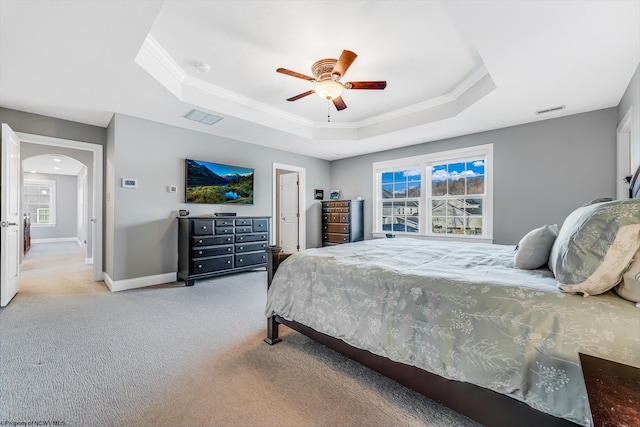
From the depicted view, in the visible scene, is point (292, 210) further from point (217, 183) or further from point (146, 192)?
point (146, 192)

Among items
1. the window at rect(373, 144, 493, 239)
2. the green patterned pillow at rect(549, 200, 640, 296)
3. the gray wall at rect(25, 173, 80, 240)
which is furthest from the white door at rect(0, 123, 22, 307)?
the gray wall at rect(25, 173, 80, 240)

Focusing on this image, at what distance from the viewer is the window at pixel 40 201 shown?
9398 mm

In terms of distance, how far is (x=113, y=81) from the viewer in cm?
293

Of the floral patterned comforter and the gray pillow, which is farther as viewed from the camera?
the gray pillow

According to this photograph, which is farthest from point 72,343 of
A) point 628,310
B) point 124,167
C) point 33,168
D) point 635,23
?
point 33,168

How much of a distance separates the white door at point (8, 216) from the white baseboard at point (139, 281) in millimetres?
975

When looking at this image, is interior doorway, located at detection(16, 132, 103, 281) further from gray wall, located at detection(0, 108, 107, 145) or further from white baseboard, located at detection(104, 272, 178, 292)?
white baseboard, located at detection(104, 272, 178, 292)

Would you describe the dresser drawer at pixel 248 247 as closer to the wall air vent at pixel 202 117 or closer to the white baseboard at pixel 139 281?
the white baseboard at pixel 139 281

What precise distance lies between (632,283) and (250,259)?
4447 millimetres

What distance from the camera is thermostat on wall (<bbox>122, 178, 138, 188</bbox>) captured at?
3869 mm

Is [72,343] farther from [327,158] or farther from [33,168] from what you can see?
[33,168]

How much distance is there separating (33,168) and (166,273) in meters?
8.60

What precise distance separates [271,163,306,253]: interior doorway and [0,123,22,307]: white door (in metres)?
3.92

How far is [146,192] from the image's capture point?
4094 millimetres
